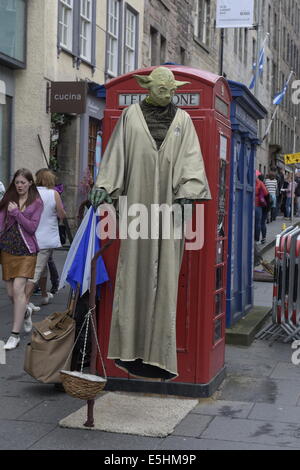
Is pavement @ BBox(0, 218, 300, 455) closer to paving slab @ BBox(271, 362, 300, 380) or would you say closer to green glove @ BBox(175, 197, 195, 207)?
paving slab @ BBox(271, 362, 300, 380)

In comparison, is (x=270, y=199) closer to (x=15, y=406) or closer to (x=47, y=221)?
(x=47, y=221)

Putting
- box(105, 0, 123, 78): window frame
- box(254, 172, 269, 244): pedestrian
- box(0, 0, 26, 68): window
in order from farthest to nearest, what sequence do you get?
box(105, 0, 123, 78): window frame < box(254, 172, 269, 244): pedestrian < box(0, 0, 26, 68): window

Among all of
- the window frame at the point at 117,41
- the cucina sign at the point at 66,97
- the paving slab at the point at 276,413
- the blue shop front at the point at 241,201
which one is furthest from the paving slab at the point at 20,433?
the window frame at the point at 117,41

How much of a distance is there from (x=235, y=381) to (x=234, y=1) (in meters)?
15.8

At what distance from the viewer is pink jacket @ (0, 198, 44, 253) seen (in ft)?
26.1

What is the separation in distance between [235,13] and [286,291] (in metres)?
13.7

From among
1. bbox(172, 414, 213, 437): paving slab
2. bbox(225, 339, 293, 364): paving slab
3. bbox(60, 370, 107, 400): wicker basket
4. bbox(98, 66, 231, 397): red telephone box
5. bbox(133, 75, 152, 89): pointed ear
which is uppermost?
bbox(133, 75, 152, 89): pointed ear

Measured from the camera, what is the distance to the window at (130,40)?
77.7ft

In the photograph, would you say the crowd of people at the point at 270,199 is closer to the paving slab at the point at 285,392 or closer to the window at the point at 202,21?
the window at the point at 202,21

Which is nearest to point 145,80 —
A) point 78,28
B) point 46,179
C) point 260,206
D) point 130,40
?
point 46,179

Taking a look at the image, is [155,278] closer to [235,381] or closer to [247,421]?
[247,421]

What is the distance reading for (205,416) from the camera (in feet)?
18.8

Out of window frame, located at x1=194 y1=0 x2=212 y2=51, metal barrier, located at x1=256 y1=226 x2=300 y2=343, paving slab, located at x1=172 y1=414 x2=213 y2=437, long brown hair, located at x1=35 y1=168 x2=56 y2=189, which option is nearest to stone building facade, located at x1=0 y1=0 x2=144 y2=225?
long brown hair, located at x1=35 y1=168 x2=56 y2=189

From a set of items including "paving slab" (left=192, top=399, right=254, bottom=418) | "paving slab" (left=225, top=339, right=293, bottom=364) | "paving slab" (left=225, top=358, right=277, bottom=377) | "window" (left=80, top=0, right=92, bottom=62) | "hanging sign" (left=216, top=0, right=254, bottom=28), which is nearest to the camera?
"paving slab" (left=192, top=399, right=254, bottom=418)
